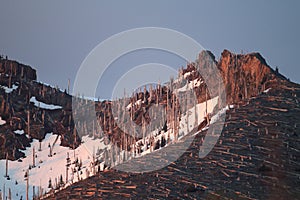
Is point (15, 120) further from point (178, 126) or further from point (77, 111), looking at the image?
point (178, 126)

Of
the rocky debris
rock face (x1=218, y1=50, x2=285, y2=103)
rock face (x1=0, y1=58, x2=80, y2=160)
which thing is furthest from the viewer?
rock face (x1=0, y1=58, x2=80, y2=160)

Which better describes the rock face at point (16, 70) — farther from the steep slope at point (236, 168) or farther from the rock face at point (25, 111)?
the steep slope at point (236, 168)

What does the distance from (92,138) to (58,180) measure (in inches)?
926

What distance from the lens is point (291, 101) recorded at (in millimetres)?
20406

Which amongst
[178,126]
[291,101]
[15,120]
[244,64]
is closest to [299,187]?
[291,101]

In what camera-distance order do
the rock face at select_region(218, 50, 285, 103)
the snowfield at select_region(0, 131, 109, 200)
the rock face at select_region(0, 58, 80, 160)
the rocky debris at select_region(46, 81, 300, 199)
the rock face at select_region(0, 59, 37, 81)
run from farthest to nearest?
the rock face at select_region(0, 59, 37, 81)
the rock face at select_region(0, 58, 80, 160)
the snowfield at select_region(0, 131, 109, 200)
the rock face at select_region(218, 50, 285, 103)
the rocky debris at select_region(46, 81, 300, 199)

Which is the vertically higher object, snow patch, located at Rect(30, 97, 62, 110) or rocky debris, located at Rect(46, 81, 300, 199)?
snow patch, located at Rect(30, 97, 62, 110)

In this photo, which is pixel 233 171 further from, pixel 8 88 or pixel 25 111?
pixel 8 88

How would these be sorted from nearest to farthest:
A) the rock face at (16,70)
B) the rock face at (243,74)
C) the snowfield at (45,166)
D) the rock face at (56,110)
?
the rock face at (243,74), the snowfield at (45,166), the rock face at (56,110), the rock face at (16,70)

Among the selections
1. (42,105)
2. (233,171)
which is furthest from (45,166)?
(233,171)

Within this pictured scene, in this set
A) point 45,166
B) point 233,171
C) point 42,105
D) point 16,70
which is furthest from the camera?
point 16,70

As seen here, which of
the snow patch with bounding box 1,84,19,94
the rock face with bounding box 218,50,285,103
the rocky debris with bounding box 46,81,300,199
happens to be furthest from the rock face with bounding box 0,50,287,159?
the rocky debris with bounding box 46,81,300,199

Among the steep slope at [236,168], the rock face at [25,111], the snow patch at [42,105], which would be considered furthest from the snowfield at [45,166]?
the steep slope at [236,168]

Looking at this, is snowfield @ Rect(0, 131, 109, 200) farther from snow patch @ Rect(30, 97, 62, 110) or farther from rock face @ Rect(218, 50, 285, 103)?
rock face @ Rect(218, 50, 285, 103)
